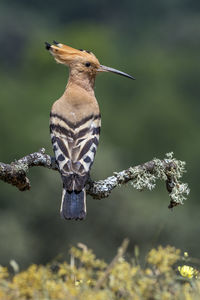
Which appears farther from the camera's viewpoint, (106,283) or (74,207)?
(74,207)

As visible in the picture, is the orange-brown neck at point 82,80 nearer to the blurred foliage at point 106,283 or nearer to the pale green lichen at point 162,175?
the pale green lichen at point 162,175

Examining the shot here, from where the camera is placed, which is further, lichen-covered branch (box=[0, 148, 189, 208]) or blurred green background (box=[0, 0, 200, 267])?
blurred green background (box=[0, 0, 200, 267])

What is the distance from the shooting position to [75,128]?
595 centimetres

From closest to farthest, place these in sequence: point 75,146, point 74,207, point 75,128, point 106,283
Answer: point 106,283
point 74,207
point 75,146
point 75,128

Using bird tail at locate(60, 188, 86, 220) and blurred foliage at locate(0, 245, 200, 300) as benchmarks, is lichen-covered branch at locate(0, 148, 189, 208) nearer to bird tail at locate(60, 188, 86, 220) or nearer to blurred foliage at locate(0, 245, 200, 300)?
bird tail at locate(60, 188, 86, 220)

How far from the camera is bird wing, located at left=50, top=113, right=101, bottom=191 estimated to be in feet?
17.8

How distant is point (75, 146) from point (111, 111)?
2672 cm

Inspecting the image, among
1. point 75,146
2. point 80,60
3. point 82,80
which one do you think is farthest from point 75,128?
point 80,60

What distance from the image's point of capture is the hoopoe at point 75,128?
535cm

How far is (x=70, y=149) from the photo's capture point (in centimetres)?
569

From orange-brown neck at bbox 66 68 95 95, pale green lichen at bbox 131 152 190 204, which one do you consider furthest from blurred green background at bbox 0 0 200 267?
orange-brown neck at bbox 66 68 95 95

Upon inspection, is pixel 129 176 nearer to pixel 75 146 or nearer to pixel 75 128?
pixel 75 146

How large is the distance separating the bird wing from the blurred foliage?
4.77 ft

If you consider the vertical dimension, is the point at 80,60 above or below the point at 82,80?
above
